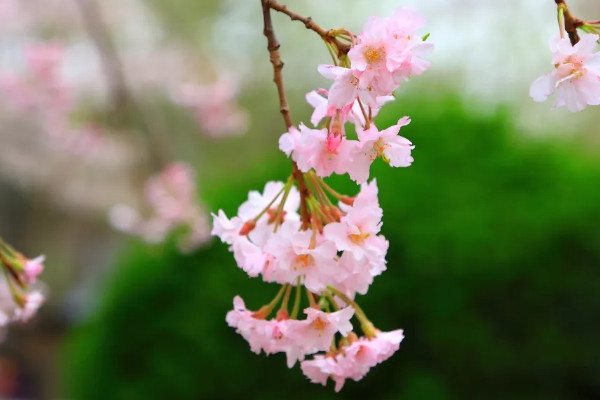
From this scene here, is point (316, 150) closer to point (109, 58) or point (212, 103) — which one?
point (109, 58)

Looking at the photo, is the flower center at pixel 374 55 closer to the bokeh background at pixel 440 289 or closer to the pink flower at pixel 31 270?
the pink flower at pixel 31 270

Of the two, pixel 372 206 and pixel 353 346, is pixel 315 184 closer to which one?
pixel 372 206

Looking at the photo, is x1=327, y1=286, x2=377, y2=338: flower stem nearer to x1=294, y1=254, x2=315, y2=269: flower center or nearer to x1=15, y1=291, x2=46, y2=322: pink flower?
x1=294, y1=254, x2=315, y2=269: flower center

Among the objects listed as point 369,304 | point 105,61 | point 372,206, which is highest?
point 105,61

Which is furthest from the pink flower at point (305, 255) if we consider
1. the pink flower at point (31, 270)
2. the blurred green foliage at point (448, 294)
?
the blurred green foliage at point (448, 294)

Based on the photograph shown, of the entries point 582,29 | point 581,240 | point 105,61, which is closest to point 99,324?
point 105,61

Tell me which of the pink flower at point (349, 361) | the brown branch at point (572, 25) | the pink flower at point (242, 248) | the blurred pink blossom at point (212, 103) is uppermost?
the blurred pink blossom at point (212, 103)

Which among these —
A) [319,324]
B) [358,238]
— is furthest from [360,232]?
[319,324]
